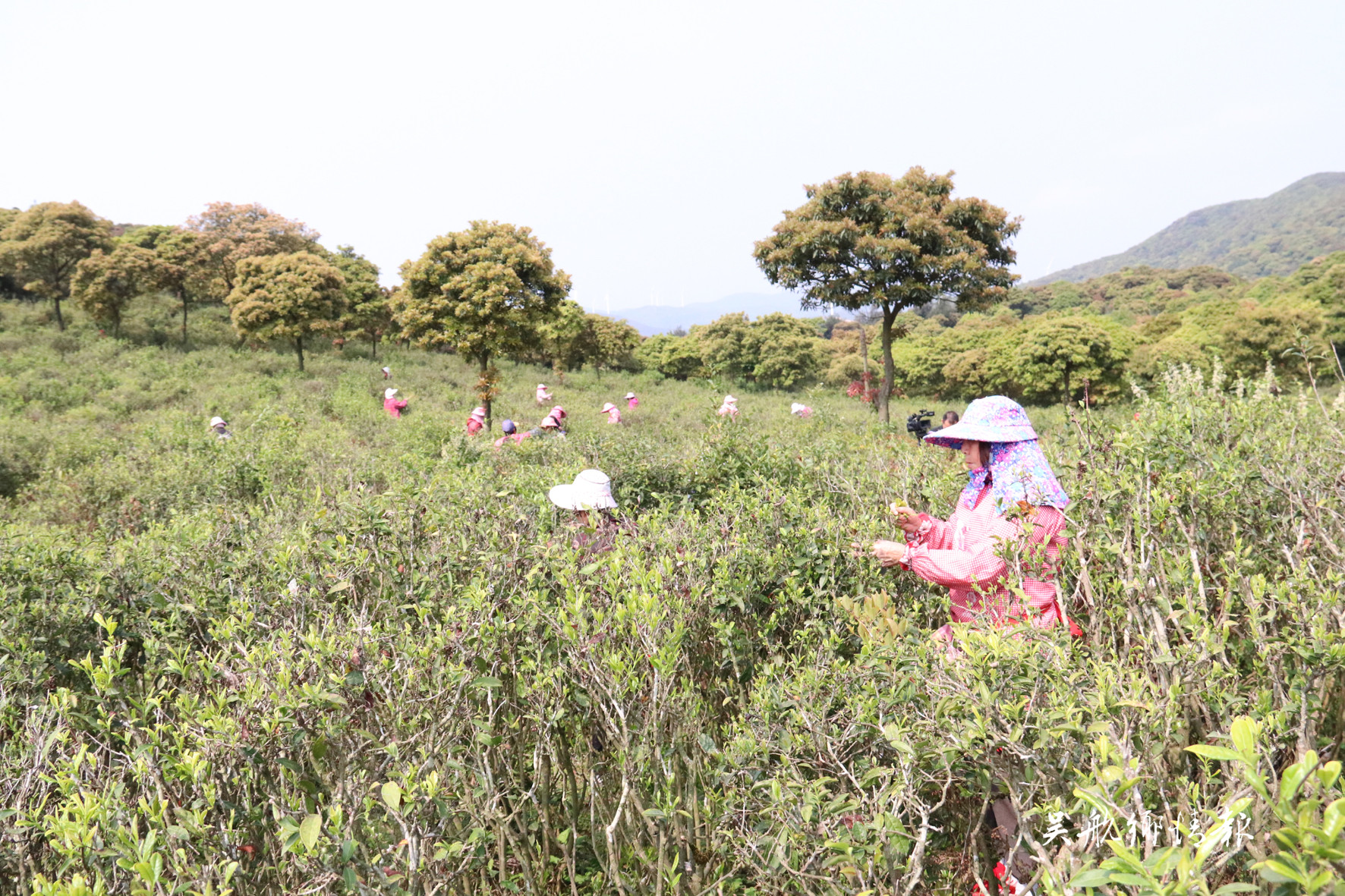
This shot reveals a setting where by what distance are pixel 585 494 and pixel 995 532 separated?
214cm

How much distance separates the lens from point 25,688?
2406 millimetres

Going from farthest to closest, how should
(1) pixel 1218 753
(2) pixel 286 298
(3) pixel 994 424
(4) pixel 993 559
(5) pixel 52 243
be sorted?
(5) pixel 52 243 → (2) pixel 286 298 → (3) pixel 994 424 → (4) pixel 993 559 → (1) pixel 1218 753

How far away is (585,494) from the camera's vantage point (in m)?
3.69

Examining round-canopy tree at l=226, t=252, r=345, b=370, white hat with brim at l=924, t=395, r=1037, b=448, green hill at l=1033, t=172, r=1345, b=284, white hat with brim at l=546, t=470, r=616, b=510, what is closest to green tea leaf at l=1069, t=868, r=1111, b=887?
white hat with brim at l=924, t=395, r=1037, b=448

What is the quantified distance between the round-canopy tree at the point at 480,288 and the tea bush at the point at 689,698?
359 inches

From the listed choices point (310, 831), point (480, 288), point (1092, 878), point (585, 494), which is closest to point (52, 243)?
point (480, 288)

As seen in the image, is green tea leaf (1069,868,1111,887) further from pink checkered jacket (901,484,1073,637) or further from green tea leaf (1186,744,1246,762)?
pink checkered jacket (901,484,1073,637)

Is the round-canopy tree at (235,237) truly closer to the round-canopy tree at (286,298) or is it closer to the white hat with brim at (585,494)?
the round-canopy tree at (286,298)

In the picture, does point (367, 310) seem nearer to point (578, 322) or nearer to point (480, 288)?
point (578, 322)

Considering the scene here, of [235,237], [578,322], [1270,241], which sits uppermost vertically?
[1270,241]

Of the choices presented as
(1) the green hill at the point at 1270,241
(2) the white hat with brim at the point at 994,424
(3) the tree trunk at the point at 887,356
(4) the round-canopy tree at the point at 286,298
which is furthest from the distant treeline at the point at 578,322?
(1) the green hill at the point at 1270,241

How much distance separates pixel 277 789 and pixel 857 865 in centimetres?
161

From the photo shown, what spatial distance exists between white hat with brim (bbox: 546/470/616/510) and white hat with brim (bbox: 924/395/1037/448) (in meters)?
1.80

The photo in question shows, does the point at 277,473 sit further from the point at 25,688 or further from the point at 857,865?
the point at 857,865
